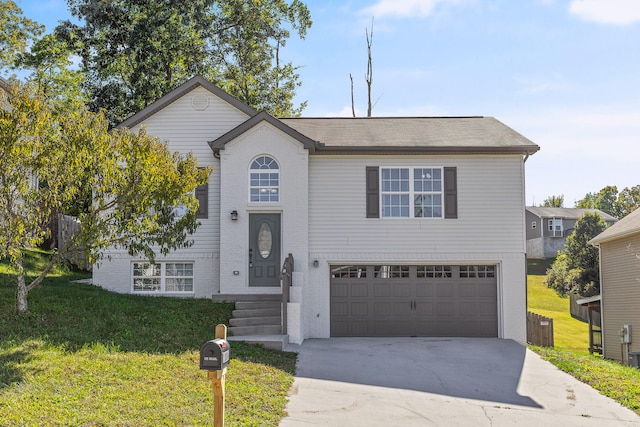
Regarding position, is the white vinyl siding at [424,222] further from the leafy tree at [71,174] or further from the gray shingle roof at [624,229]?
the gray shingle roof at [624,229]

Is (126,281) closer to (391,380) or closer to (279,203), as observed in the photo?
(279,203)

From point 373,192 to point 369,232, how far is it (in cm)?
105

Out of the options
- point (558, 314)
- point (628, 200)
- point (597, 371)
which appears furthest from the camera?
point (628, 200)

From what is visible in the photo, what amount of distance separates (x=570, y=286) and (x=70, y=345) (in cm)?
3435

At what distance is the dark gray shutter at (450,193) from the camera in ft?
52.1

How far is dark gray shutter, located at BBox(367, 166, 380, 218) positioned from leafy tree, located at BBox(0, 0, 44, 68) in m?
Result: 20.0

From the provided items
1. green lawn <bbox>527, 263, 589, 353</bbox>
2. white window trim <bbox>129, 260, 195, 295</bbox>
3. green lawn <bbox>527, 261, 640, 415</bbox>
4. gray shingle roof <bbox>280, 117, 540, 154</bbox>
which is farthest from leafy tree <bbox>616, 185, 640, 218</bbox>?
white window trim <bbox>129, 260, 195, 295</bbox>

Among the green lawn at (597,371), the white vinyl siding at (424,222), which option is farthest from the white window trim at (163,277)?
the green lawn at (597,371)

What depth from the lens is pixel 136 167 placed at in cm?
1118

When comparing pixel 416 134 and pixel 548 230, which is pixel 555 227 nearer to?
pixel 548 230

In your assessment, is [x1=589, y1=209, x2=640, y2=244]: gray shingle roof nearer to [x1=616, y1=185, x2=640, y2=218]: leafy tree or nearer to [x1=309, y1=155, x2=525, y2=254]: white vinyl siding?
[x1=309, y1=155, x2=525, y2=254]: white vinyl siding

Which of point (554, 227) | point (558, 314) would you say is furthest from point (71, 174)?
point (554, 227)

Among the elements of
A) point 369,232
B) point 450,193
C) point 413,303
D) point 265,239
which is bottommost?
point 413,303

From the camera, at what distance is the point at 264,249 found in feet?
51.5
